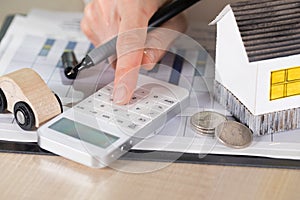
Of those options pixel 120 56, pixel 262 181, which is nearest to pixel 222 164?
pixel 262 181

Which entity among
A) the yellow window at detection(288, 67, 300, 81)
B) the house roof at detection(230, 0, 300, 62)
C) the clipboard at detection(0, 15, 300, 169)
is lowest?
the clipboard at detection(0, 15, 300, 169)

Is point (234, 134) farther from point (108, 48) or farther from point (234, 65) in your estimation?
point (108, 48)

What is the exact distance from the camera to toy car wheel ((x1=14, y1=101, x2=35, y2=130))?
69 centimetres

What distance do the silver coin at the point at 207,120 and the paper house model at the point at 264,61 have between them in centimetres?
2

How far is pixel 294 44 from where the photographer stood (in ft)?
2.19

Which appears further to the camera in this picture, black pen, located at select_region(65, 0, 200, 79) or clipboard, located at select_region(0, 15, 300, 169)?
black pen, located at select_region(65, 0, 200, 79)

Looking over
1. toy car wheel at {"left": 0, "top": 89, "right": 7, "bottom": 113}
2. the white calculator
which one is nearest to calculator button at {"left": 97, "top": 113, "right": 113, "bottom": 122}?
the white calculator

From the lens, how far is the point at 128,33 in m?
0.76

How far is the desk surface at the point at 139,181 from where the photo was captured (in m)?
0.62

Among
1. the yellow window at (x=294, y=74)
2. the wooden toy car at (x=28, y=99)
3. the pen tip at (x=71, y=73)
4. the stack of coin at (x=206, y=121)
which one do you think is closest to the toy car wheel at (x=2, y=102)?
the wooden toy car at (x=28, y=99)

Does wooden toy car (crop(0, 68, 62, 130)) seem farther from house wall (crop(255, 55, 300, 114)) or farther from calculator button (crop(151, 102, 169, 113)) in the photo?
house wall (crop(255, 55, 300, 114))

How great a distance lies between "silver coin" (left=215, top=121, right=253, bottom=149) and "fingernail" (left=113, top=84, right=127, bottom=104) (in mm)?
107

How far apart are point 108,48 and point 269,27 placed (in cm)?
21

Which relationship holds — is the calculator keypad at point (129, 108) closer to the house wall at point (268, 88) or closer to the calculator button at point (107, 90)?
the calculator button at point (107, 90)
